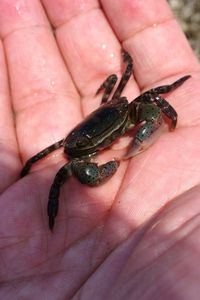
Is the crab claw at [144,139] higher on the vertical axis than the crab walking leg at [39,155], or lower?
lower

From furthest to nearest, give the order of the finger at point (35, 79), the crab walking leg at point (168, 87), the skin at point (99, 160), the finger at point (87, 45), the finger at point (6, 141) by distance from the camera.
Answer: the finger at point (87, 45), the finger at point (35, 79), the crab walking leg at point (168, 87), the finger at point (6, 141), the skin at point (99, 160)

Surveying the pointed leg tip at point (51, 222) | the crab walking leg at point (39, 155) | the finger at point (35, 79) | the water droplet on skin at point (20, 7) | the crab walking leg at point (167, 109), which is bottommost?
the pointed leg tip at point (51, 222)

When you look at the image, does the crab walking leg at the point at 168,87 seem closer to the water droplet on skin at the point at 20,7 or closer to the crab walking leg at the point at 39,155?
the crab walking leg at the point at 39,155

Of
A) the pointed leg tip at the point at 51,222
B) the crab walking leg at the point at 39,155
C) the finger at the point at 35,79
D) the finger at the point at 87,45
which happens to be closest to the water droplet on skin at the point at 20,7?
the finger at the point at 35,79

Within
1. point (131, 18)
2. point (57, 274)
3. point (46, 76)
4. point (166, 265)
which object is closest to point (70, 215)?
point (57, 274)

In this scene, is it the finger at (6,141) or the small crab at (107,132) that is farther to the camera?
the finger at (6,141)

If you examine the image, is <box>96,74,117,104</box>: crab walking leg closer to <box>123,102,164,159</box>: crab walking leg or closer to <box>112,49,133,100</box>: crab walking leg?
<box>112,49,133,100</box>: crab walking leg

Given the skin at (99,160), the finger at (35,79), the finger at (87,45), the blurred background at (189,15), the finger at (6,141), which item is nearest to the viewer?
the skin at (99,160)
